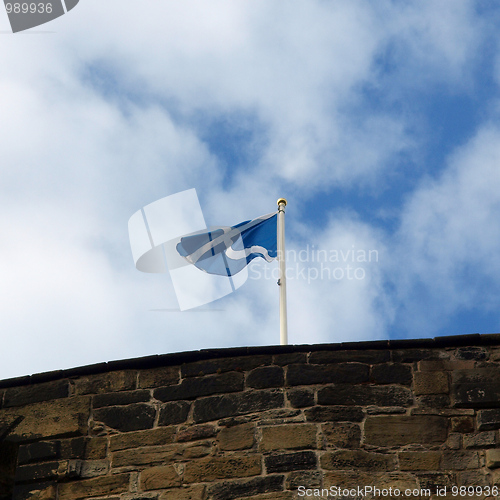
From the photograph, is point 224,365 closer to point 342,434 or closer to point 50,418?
point 342,434

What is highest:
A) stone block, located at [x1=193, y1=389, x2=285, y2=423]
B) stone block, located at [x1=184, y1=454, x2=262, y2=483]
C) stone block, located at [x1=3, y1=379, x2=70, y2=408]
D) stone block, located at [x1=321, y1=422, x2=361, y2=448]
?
stone block, located at [x1=3, y1=379, x2=70, y2=408]

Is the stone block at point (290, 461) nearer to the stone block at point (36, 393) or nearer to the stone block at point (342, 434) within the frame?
the stone block at point (342, 434)

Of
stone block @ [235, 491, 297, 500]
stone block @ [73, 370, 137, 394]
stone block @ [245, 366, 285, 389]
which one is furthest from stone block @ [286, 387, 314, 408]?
stone block @ [73, 370, 137, 394]

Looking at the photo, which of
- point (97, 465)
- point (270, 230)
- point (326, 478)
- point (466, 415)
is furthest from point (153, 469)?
point (270, 230)

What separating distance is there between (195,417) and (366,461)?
1.41 m

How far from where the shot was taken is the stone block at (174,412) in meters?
6.76

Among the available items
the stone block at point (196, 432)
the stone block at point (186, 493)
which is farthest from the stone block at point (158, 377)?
the stone block at point (186, 493)

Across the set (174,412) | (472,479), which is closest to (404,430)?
(472,479)

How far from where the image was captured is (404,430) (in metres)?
6.43

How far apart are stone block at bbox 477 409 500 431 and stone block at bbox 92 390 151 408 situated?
2644mm

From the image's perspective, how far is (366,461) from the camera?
6285 millimetres

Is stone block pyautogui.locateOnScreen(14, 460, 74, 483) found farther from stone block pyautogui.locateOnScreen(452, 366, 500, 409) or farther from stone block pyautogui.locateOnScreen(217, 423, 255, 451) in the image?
stone block pyautogui.locateOnScreen(452, 366, 500, 409)

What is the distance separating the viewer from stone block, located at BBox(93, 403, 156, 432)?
6.80 metres

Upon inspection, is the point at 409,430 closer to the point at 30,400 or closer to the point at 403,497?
the point at 403,497
